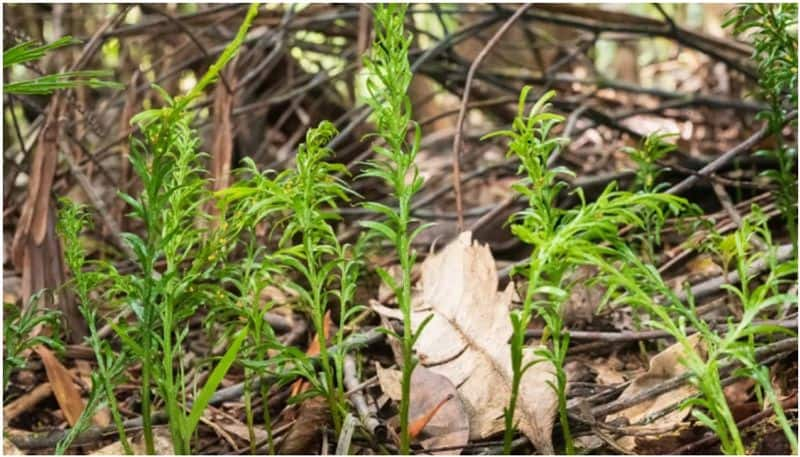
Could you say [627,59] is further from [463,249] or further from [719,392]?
[719,392]

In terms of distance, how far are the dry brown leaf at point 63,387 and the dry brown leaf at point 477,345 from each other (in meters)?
0.62

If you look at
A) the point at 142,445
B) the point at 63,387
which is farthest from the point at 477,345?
the point at 63,387

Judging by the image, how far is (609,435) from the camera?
4.50ft

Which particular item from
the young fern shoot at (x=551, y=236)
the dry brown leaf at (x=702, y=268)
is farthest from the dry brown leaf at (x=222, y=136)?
the dry brown leaf at (x=702, y=268)

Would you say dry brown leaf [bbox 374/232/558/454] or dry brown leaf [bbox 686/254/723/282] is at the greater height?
dry brown leaf [bbox 374/232/558/454]

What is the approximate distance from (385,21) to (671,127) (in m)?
2.90

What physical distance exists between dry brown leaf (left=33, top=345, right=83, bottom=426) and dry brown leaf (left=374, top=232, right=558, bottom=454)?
2.02 feet

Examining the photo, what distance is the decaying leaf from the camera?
1365 millimetres

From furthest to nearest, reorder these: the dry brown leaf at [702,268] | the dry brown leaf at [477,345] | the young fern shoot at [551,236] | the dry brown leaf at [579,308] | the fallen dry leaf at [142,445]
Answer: the dry brown leaf at [702,268], the dry brown leaf at [579,308], the fallen dry leaf at [142,445], the dry brown leaf at [477,345], the young fern shoot at [551,236]

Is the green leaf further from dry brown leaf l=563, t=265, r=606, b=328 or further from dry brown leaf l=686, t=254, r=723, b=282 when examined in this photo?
dry brown leaf l=686, t=254, r=723, b=282

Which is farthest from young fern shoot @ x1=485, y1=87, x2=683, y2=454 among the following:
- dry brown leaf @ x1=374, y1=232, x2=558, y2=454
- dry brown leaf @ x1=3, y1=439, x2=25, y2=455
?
dry brown leaf @ x1=3, y1=439, x2=25, y2=455

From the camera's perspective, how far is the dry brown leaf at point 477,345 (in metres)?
1.35

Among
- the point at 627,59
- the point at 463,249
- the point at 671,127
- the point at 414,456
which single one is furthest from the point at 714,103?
the point at 627,59

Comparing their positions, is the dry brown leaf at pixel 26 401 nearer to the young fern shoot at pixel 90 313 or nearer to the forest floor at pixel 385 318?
the forest floor at pixel 385 318
